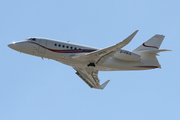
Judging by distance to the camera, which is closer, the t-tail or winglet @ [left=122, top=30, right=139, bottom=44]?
winglet @ [left=122, top=30, right=139, bottom=44]

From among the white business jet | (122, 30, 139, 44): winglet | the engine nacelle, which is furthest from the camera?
the engine nacelle

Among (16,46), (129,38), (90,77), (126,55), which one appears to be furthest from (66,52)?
(129,38)

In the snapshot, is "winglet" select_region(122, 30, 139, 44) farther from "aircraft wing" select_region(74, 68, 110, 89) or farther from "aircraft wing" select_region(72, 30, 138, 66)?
"aircraft wing" select_region(74, 68, 110, 89)

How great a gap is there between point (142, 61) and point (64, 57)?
27.3ft

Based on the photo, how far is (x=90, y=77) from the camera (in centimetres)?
3177

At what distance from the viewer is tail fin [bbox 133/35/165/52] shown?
30219 mm

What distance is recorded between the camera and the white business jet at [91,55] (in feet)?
87.9

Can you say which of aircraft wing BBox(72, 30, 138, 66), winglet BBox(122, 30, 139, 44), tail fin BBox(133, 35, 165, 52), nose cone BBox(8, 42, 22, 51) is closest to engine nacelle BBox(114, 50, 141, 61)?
aircraft wing BBox(72, 30, 138, 66)

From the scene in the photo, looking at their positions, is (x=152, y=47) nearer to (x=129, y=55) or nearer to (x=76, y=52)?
(x=129, y=55)

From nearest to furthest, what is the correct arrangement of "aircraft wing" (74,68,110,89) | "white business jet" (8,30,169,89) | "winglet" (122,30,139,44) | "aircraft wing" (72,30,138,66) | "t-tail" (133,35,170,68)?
"winglet" (122,30,139,44)
"aircraft wing" (72,30,138,66)
"white business jet" (8,30,169,89)
"t-tail" (133,35,170,68)
"aircraft wing" (74,68,110,89)

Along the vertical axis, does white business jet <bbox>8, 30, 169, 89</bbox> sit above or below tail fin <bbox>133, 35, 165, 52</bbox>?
below

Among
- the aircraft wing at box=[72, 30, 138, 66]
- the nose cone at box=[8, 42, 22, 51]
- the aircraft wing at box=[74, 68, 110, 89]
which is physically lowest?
the aircraft wing at box=[74, 68, 110, 89]

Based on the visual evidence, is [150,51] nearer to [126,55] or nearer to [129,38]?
[126,55]

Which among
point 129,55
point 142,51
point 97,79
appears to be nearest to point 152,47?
point 142,51
